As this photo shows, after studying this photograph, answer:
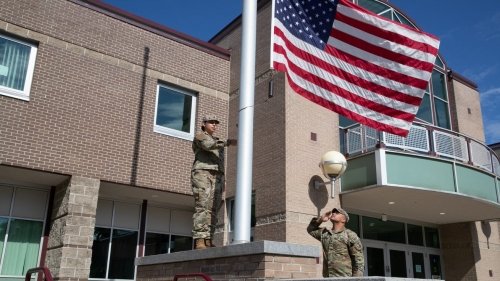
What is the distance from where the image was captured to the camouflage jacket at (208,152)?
261 inches

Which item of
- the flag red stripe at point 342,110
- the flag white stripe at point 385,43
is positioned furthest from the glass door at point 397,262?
the flag white stripe at point 385,43

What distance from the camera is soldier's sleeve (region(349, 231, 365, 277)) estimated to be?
229 inches

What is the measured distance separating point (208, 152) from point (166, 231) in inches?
329

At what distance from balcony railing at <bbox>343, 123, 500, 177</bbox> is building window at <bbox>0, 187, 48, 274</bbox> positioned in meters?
8.42

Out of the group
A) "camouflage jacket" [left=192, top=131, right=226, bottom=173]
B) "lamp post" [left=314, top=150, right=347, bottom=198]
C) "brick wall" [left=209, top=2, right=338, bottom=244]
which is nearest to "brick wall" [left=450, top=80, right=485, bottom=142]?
"brick wall" [left=209, top=2, right=338, bottom=244]

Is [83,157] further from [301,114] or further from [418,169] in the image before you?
[418,169]

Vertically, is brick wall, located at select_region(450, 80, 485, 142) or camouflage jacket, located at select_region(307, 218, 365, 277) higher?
brick wall, located at select_region(450, 80, 485, 142)

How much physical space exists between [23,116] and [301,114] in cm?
684

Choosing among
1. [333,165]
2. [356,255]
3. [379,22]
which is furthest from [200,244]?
[333,165]

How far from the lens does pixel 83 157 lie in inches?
458

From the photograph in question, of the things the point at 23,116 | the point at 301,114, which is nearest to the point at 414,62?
the point at 301,114

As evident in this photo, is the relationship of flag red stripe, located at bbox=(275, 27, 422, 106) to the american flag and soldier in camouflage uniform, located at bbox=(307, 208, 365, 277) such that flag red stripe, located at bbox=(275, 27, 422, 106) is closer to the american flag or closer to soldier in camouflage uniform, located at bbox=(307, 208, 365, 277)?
the american flag

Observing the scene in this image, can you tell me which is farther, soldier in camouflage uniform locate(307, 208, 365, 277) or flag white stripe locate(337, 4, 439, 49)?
flag white stripe locate(337, 4, 439, 49)

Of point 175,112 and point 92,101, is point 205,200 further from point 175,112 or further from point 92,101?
point 175,112
